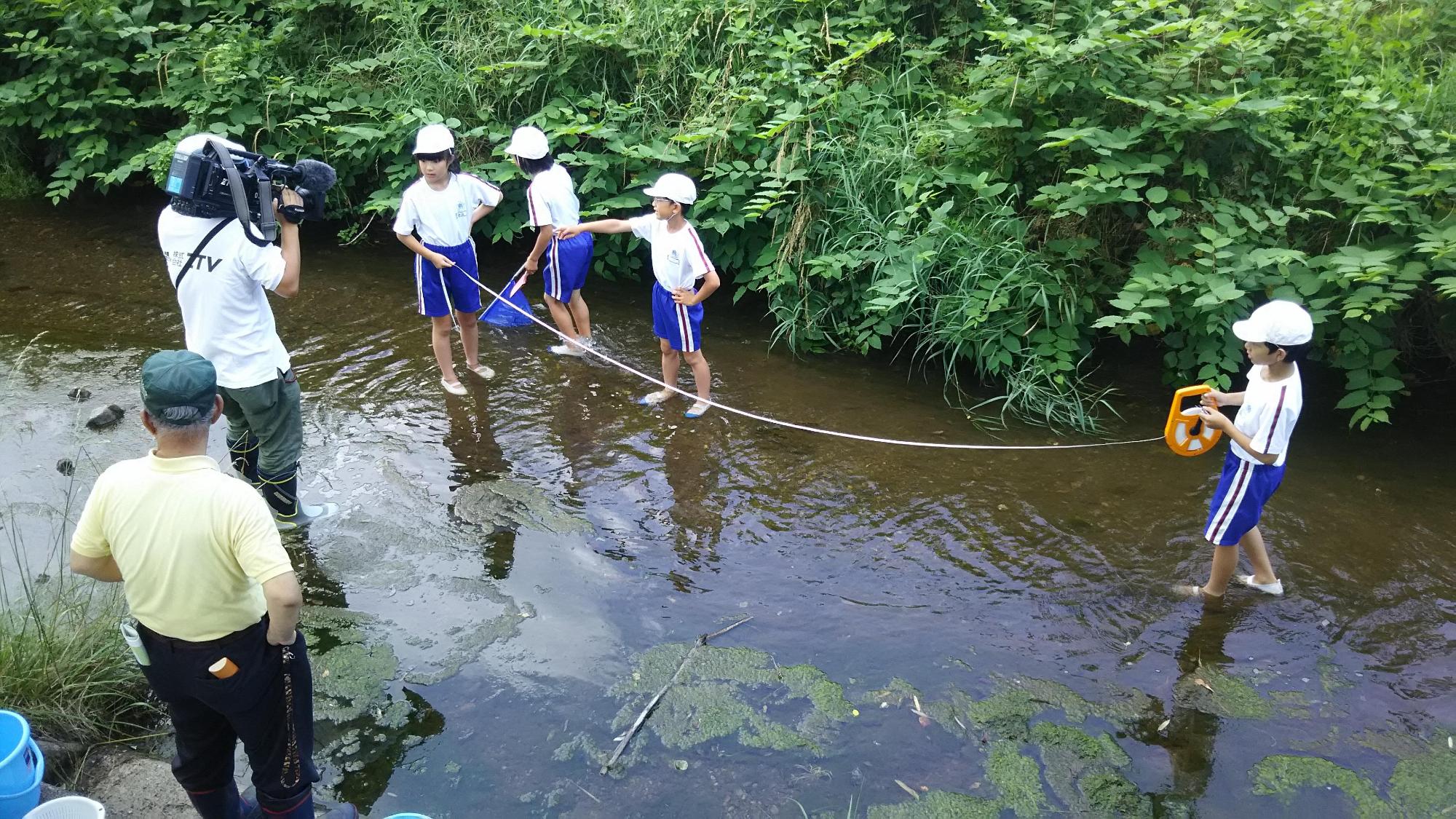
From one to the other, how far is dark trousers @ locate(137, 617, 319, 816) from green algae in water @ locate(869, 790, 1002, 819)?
76.3 inches

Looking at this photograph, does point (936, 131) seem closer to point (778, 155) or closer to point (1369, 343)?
point (778, 155)

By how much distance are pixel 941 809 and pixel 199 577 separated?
2557 millimetres

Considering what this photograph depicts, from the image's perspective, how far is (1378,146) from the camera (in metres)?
6.05

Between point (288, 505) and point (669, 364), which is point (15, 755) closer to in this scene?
point (288, 505)

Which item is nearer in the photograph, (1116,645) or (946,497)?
(1116,645)

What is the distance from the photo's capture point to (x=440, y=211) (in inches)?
250

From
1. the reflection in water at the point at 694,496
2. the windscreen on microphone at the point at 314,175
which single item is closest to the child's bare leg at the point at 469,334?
the reflection in water at the point at 694,496

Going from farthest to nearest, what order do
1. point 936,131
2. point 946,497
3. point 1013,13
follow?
point 1013,13 → point 936,131 → point 946,497

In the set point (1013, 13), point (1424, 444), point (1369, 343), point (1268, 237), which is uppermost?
point (1013, 13)


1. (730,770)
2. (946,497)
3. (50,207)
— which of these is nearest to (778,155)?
(946,497)

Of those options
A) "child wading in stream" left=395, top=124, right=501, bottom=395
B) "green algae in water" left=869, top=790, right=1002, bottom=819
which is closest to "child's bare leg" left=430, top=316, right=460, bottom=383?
"child wading in stream" left=395, top=124, right=501, bottom=395

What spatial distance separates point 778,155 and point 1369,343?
13.5 ft

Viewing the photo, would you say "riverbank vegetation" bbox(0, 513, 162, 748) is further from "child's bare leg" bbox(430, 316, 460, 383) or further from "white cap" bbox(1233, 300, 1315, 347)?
"white cap" bbox(1233, 300, 1315, 347)

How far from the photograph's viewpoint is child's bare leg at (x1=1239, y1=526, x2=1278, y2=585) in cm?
475
